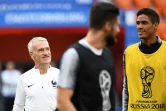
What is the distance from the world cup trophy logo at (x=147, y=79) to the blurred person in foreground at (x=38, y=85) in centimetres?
131

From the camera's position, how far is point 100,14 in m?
5.19

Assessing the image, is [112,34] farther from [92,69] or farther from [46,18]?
[46,18]

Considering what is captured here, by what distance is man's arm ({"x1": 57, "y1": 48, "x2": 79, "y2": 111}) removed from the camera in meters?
5.19

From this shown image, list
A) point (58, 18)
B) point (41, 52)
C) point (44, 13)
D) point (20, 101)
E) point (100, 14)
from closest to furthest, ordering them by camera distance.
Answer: point (100, 14), point (20, 101), point (41, 52), point (44, 13), point (58, 18)

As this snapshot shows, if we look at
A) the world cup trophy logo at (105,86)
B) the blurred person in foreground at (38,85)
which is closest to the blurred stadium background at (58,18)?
the blurred person in foreground at (38,85)

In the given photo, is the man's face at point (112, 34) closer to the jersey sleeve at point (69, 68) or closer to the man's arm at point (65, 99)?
the jersey sleeve at point (69, 68)

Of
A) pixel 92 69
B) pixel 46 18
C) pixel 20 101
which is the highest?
pixel 46 18

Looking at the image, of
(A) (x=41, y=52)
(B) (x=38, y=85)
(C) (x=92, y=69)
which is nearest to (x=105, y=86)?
(C) (x=92, y=69)

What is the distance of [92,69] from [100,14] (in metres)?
0.45

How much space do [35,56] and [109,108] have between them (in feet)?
8.03

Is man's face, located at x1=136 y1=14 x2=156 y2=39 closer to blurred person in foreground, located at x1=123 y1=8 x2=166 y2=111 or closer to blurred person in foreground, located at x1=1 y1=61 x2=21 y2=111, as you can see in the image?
blurred person in foreground, located at x1=123 y1=8 x2=166 y2=111

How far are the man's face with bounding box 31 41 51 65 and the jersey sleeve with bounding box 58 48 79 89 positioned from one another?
2353 millimetres

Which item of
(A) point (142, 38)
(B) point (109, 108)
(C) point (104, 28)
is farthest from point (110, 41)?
(A) point (142, 38)

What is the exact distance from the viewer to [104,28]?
521 cm
